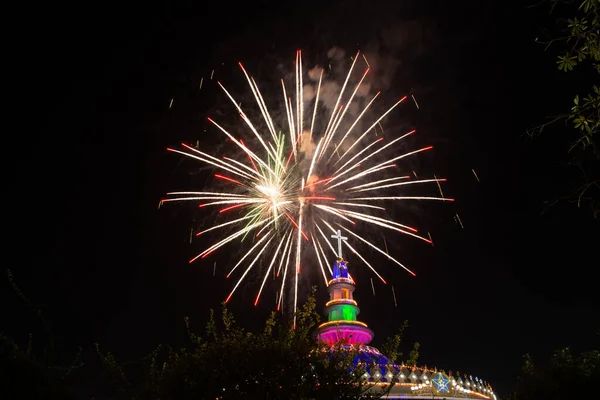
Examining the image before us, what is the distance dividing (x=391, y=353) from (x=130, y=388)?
356 inches

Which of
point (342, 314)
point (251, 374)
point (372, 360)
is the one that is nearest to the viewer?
point (251, 374)

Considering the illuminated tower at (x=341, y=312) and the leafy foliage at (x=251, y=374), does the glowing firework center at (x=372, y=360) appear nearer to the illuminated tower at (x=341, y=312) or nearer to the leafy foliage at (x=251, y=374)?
the illuminated tower at (x=341, y=312)

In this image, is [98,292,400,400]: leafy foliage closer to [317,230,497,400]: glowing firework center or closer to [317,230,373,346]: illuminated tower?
[317,230,497,400]: glowing firework center

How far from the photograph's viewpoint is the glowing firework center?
39.0 metres

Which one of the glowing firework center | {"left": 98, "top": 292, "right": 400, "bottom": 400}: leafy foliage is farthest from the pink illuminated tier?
{"left": 98, "top": 292, "right": 400, "bottom": 400}: leafy foliage

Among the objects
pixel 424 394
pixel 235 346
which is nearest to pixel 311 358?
pixel 235 346

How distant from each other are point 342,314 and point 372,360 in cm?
879

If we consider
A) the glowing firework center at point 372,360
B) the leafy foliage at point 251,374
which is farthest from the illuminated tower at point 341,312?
the leafy foliage at point 251,374

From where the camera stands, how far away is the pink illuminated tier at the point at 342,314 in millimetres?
48719

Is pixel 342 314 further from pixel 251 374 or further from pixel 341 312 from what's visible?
pixel 251 374

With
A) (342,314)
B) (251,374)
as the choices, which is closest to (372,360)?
(342,314)

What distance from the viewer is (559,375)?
2052 centimetres

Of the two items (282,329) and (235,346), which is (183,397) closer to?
(235,346)

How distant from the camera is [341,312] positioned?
2021 inches
